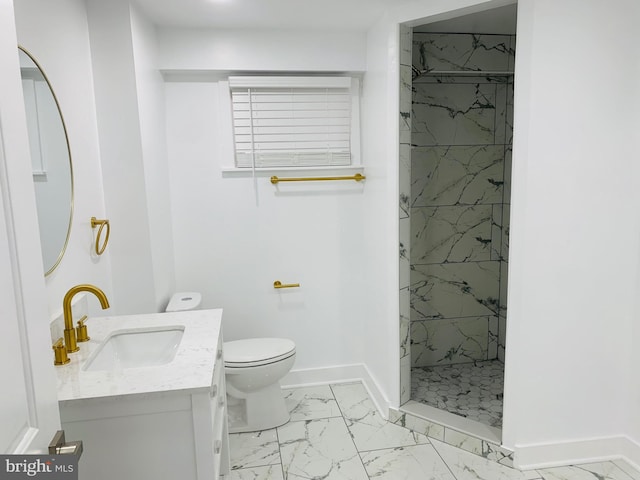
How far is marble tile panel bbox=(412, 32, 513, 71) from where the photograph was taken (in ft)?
10.6

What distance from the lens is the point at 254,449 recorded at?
265cm

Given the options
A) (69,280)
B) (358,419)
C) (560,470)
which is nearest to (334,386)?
(358,419)

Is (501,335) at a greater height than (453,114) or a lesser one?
lesser

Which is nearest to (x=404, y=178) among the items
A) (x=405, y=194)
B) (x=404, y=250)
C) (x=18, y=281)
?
(x=405, y=194)

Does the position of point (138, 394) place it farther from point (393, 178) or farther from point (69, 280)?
point (393, 178)

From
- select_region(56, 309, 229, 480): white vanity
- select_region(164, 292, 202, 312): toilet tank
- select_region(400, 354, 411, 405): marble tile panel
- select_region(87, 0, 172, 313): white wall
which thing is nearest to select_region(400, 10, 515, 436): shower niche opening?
select_region(400, 354, 411, 405): marble tile panel

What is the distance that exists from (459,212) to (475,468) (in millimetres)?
1706

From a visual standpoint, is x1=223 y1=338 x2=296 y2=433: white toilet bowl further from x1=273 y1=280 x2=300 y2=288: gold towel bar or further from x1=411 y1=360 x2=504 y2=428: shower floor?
x1=411 y1=360 x2=504 y2=428: shower floor

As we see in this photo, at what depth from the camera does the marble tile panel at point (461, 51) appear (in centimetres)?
323

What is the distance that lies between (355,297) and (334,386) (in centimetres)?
63

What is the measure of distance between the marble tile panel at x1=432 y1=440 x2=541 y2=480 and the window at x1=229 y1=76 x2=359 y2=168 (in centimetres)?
184

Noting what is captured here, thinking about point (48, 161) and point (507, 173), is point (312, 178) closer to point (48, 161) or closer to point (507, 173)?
point (507, 173)

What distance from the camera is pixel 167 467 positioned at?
1.54 metres

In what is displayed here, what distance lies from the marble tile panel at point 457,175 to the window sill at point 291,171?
1.47 ft
